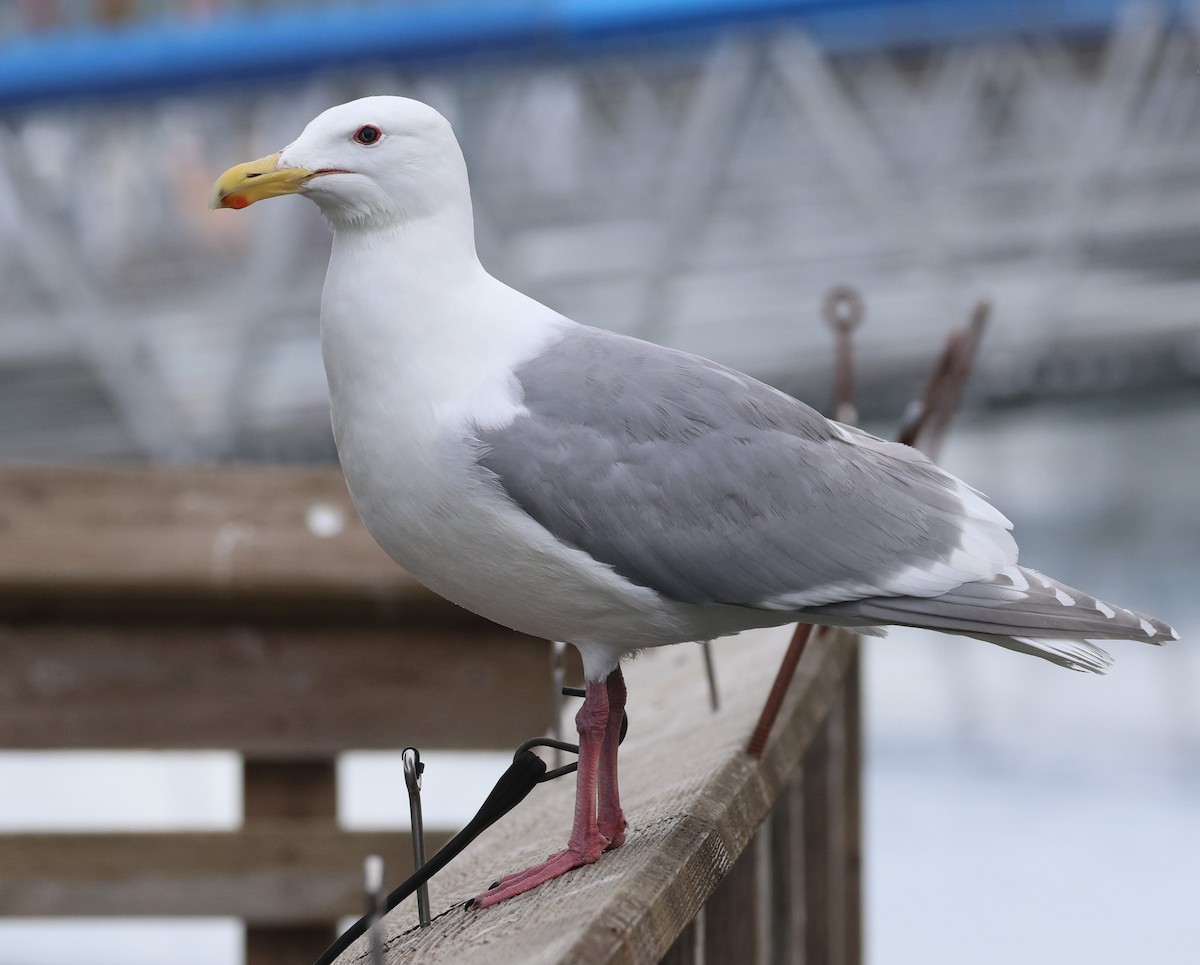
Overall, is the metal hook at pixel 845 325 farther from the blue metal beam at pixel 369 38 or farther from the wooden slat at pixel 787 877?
the blue metal beam at pixel 369 38

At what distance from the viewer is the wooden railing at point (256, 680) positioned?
202 centimetres

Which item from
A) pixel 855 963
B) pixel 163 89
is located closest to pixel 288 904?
pixel 855 963

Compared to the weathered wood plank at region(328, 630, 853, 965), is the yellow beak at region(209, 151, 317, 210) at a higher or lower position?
higher

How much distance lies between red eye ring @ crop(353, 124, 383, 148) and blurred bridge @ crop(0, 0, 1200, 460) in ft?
14.3

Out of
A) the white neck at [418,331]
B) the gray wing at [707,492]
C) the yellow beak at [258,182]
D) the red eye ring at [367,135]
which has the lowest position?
the gray wing at [707,492]

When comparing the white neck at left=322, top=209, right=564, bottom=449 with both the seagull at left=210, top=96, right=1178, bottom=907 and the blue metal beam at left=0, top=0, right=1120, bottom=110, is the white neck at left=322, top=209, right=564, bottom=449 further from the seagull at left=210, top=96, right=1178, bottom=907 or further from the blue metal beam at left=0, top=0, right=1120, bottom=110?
the blue metal beam at left=0, top=0, right=1120, bottom=110

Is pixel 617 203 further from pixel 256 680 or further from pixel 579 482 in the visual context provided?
pixel 579 482

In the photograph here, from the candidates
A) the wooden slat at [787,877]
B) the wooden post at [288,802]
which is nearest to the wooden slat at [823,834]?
the wooden slat at [787,877]

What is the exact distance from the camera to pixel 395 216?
1294 mm

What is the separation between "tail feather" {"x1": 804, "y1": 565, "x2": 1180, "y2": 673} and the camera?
1206 millimetres

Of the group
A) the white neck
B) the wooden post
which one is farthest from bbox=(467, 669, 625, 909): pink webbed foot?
the wooden post

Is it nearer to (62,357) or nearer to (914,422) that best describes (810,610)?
(914,422)

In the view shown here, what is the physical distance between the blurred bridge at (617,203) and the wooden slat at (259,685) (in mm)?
3785

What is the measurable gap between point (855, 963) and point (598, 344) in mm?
1251
